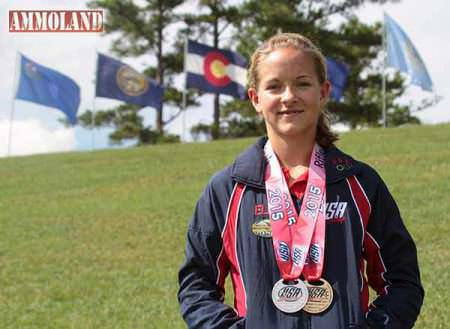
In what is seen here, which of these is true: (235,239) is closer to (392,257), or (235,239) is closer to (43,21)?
(392,257)

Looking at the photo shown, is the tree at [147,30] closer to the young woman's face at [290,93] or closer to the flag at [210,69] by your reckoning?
the flag at [210,69]

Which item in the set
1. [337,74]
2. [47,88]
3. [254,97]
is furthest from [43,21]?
[337,74]

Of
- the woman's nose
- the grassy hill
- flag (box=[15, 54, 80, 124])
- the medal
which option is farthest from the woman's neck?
flag (box=[15, 54, 80, 124])

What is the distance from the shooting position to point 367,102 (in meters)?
31.9

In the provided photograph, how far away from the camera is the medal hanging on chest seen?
7.21 feet

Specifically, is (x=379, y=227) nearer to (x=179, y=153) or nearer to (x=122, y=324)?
(x=122, y=324)

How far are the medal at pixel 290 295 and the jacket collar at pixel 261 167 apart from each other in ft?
0.96

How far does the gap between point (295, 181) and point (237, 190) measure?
0.55 ft

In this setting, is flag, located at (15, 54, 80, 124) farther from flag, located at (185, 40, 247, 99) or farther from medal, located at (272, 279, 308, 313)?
medal, located at (272, 279, 308, 313)

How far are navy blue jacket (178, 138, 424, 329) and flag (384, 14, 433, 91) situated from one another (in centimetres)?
2278

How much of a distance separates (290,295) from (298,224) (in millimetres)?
204

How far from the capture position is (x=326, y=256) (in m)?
2.26

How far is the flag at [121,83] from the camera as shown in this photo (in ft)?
84.4

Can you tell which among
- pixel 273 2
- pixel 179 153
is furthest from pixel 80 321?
pixel 273 2
